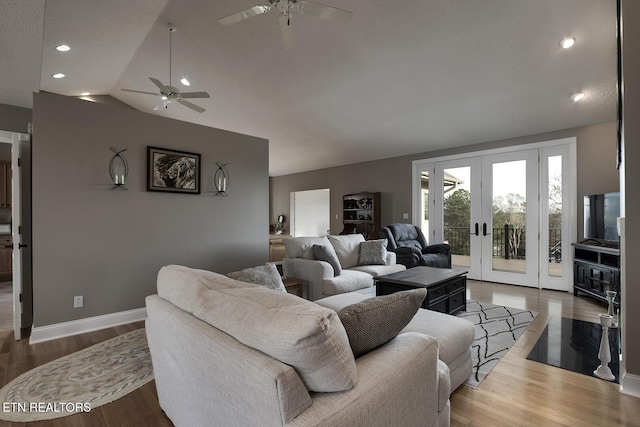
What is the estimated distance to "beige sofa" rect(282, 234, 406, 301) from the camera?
12.0ft

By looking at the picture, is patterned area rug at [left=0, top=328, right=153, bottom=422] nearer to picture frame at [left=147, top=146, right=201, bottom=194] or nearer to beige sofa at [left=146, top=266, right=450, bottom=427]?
beige sofa at [left=146, top=266, right=450, bottom=427]

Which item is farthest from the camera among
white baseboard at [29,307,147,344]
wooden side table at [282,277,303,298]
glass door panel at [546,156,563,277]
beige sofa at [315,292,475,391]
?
glass door panel at [546,156,563,277]

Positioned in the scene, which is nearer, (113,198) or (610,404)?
(610,404)

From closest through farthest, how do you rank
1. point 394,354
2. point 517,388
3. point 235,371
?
point 235,371, point 394,354, point 517,388

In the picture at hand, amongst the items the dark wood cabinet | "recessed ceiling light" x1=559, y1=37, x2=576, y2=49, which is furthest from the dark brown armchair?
"recessed ceiling light" x1=559, y1=37, x2=576, y2=49

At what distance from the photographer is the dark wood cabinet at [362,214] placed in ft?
23.2

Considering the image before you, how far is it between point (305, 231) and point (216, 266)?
18.1ft

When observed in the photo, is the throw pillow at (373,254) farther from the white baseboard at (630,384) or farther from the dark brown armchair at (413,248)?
the white baseboard at (630,384)

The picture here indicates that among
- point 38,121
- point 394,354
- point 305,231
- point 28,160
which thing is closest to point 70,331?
point 28,160

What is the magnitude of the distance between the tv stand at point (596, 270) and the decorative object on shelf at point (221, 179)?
4.70 m

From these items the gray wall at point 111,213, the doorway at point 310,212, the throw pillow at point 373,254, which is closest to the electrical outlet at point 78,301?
the gray wall at point 111,213

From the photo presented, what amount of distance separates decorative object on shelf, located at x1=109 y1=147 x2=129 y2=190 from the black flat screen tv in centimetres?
571

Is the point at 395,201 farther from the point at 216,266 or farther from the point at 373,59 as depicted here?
the point at 216,266

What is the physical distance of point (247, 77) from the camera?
4.62m
